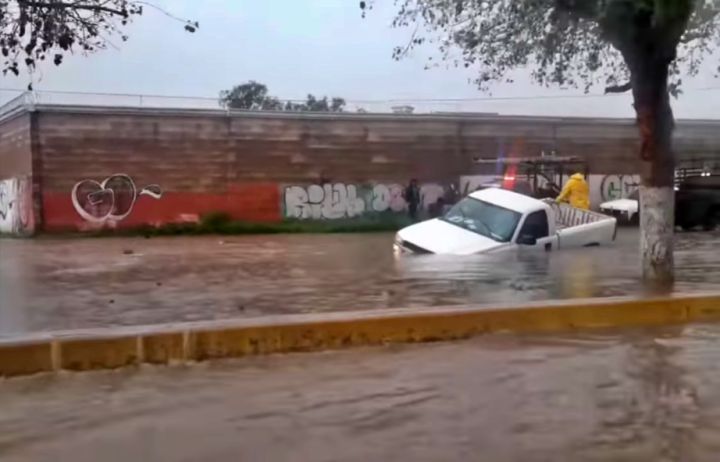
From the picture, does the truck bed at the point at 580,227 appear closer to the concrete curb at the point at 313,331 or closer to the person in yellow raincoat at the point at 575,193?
the person in yellow raincoat at the point at 575,193

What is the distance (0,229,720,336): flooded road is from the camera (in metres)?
9.48

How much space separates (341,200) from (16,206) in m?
11.1

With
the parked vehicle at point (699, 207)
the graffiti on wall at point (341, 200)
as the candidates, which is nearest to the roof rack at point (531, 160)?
the graffiti on wall at point (341, 200)

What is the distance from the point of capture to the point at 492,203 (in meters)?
15.8

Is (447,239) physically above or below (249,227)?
above

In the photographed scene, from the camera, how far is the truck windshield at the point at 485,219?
1534 cm

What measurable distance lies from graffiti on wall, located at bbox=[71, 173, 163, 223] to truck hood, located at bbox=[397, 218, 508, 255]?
1845 centimetres

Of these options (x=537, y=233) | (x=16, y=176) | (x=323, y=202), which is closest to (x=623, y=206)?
(x=323, y=202)

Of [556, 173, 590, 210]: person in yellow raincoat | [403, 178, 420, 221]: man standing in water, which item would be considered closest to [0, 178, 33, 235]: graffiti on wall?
[403, 178, 420, 221]: man standing in water

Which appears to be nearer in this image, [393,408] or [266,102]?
[393,408]

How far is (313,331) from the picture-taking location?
7.41m

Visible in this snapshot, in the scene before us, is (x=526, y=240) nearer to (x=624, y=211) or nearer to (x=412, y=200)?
(x=624, y=211)

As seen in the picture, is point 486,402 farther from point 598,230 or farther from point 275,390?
point 598,230

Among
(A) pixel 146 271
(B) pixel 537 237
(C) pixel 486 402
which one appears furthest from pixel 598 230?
(C) pixel 486 402
